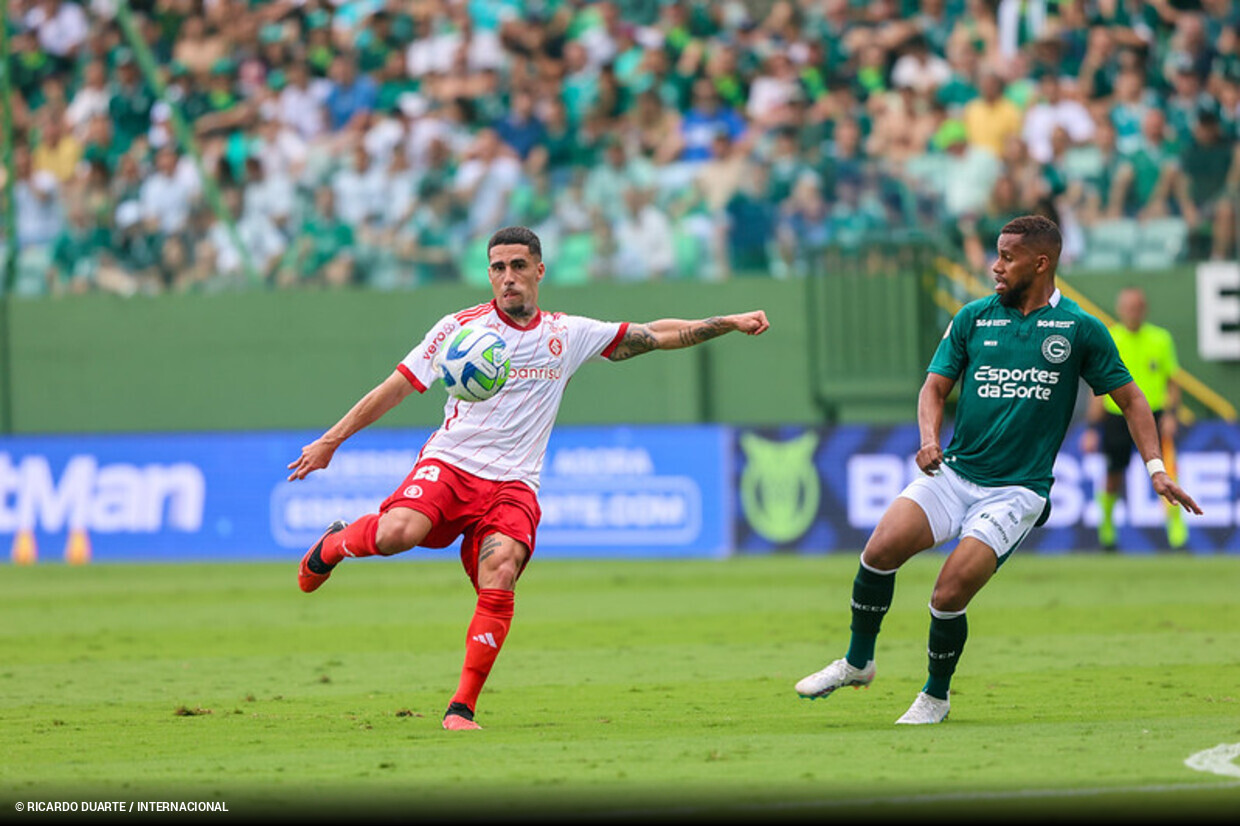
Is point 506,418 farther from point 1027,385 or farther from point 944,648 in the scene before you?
point 1027,385

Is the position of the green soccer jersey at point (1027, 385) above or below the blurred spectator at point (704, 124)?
below

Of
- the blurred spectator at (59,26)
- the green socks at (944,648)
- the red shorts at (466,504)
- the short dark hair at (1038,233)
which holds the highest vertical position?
the blurred spectator at (59,26)

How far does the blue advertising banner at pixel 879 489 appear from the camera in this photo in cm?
1983

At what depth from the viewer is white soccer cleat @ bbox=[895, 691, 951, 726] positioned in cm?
856

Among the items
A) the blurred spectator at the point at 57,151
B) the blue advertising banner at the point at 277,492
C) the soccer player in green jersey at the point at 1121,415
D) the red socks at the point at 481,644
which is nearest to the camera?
the red socks at the point at 481,644

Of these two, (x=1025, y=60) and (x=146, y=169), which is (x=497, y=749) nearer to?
(x=1025, y=60)

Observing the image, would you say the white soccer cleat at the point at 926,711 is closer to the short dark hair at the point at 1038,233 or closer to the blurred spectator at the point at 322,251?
the short dark hair at the point at 1038,233

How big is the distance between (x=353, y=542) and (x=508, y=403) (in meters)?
0.96

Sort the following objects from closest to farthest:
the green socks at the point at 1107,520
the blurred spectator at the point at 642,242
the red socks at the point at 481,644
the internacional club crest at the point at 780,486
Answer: the red socks at the point at 481,644 < the green socks at the point at 1107,520 < the internacional club crest at the point at 780,486 < the blurred spectator at the point at 642,242

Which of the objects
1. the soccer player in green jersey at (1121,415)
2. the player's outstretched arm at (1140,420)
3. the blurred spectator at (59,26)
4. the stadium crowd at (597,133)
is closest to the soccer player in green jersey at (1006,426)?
the player's outstretched arm at (1140,420)

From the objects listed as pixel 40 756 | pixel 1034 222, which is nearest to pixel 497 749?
pixel 40 756

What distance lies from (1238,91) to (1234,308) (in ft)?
7.89

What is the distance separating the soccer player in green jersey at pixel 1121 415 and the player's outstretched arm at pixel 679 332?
381 inches

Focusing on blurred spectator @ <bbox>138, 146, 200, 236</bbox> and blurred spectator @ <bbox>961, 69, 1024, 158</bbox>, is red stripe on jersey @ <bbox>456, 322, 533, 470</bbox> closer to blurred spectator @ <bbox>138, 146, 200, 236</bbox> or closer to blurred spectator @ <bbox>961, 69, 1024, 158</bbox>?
blurred spectator @ <bbox>961, 69, 1024, 158</bbox>
